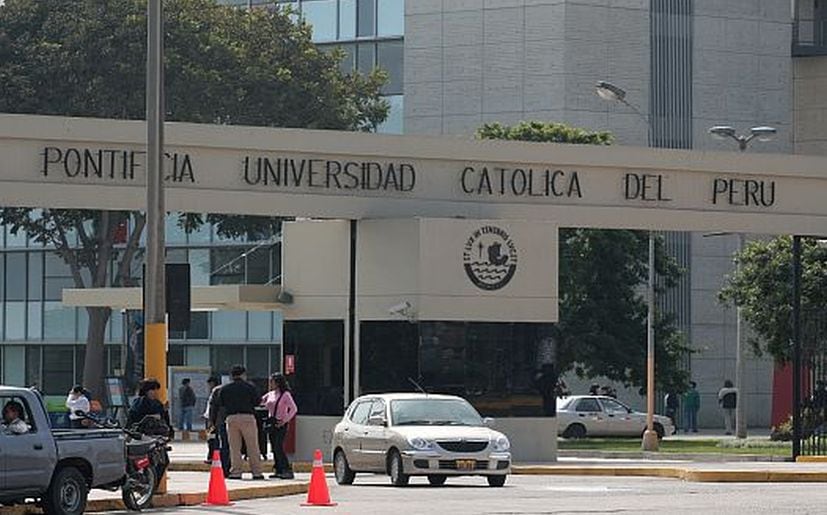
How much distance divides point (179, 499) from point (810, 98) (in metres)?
53.7

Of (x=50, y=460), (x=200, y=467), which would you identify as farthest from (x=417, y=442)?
(x=200, y=467)

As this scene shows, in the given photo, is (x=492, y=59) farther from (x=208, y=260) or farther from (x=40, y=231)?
(x=40, y=231)

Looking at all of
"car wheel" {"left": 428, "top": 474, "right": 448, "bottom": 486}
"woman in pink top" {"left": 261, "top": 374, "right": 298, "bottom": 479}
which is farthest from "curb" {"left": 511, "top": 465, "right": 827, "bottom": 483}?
"woman in pink top" {"left": 261, "top": 374, "right": 298, "bottom": 479}

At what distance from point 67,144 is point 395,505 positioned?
12.7 m

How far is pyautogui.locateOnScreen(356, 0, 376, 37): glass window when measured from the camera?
253 feet

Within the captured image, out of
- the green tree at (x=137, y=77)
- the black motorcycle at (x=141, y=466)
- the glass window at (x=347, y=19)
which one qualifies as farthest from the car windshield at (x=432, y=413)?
the glass window at (x=347, y=19)

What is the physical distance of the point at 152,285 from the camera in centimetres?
2719

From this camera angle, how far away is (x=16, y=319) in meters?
77.4

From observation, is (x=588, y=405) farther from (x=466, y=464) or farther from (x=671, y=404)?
(x=466, y=464)

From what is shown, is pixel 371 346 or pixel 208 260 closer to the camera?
pixel 371 346

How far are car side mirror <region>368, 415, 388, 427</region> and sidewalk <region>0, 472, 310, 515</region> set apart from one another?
1.34 m

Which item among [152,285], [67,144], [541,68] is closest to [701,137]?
[541,68]

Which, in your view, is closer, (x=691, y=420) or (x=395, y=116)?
(x=691, y=420)

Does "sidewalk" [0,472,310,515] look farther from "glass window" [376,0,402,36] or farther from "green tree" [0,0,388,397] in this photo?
"glass window" [376,0,402,36]
